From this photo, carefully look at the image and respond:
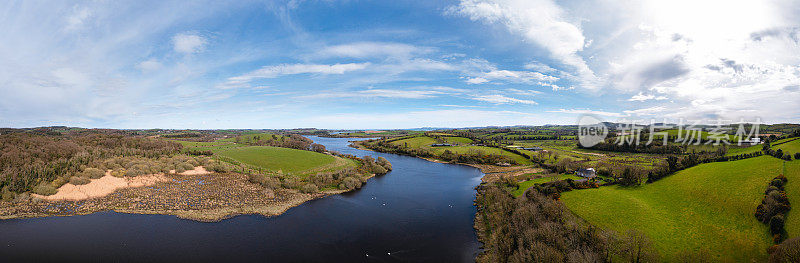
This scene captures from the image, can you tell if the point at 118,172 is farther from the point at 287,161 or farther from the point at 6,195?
the point at 287,161

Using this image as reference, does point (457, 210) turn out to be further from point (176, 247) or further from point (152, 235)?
point (152, 235)

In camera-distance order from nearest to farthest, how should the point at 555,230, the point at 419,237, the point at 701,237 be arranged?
the point at 701,237 → the point at 555,230 → the point at 419,237

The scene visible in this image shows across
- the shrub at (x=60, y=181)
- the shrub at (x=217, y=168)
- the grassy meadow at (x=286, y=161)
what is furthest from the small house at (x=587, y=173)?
the shrub at (x=60, y=181)

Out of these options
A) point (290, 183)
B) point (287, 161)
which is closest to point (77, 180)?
point (290, 183)

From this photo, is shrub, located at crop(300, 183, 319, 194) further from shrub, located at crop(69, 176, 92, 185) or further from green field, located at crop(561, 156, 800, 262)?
green field, located at crop(561, 156, 800, 262)

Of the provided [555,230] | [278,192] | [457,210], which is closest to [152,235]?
[278,192]

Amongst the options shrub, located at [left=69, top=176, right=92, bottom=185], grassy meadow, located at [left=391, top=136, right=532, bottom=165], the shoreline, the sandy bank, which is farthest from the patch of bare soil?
grassy meadow, located at [left=391, top=136, right=532, bottom=165]

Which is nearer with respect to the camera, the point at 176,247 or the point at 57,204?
the point at 176,247

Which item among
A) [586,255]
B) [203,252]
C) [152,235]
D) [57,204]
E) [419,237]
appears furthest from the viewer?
[57,204]
